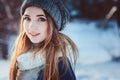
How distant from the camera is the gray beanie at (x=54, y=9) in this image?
4.00ft

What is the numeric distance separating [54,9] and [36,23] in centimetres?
8

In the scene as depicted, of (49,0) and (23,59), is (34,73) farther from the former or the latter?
(49,0)

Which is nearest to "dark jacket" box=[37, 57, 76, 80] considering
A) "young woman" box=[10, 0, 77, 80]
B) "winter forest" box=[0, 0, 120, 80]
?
"young woman" box=[10, 0, 77, 80]

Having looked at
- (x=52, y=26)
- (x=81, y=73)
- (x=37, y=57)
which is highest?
(x=52, y=26)

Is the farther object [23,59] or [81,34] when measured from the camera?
[81,34]

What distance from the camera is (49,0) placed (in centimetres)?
124

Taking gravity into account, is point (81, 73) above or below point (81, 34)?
below

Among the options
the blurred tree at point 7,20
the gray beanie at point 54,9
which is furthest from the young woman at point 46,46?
the blurred tree at point 7,20

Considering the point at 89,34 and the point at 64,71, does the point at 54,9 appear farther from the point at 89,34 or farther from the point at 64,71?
the point at 89,34

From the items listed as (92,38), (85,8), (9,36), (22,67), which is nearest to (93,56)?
(92,38)

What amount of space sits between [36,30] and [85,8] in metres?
1.49

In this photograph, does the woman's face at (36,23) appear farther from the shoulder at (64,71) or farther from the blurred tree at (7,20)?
the blurred tree at (7,20)

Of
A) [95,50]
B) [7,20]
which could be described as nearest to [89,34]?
[95,50]

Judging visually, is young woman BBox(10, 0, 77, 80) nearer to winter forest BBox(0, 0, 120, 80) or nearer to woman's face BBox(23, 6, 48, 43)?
woman's face BBox(23, 6, 48, 43)
